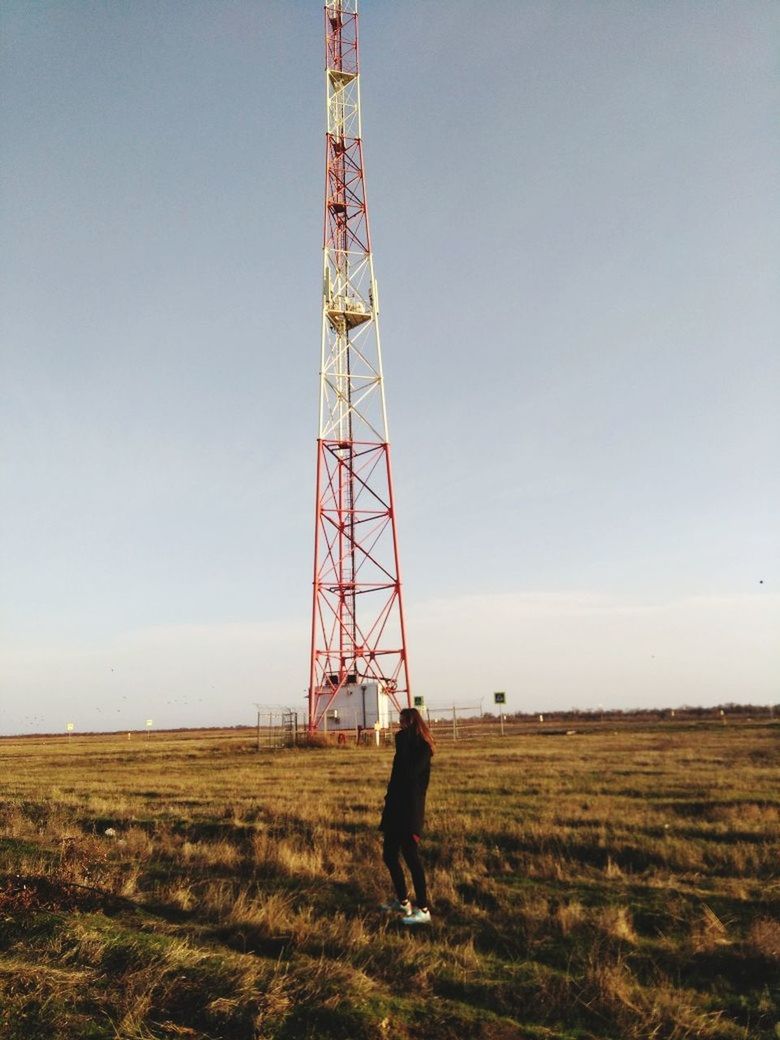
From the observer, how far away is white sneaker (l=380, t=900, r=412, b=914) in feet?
21.2

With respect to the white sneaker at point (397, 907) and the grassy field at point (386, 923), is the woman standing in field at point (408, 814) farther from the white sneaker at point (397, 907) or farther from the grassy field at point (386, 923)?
the grassy field at point (386, 923)

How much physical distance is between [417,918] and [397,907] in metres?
0.32

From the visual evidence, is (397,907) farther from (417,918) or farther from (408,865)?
(408,865)

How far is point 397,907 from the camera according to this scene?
667 centimetres

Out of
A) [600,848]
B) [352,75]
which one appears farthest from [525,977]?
[352,75]

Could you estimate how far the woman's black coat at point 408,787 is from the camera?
6562mm

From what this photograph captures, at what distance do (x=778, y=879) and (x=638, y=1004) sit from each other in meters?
3.83

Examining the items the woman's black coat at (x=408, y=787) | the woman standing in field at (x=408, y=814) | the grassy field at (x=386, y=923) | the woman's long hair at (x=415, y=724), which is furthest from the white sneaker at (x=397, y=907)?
the woman's long hair at (x=415, y=724)

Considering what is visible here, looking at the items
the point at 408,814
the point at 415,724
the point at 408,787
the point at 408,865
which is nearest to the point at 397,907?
the point at 408,865

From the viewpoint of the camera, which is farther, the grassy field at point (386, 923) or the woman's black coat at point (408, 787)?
the woman's black coat at point (408, 787)

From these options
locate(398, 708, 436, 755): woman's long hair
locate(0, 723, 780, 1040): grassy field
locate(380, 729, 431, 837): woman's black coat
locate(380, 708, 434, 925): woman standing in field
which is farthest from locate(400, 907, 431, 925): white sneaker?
locate(398, 708, 436, 755): woman's long hair

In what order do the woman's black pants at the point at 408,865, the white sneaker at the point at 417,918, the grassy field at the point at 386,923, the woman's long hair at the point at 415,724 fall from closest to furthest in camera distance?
the grassy field at the point at 386,923, the white sneaker at the point at 417,918, the woman's black pants at the point at 408,865, the woman's long hair at the point at 415,724

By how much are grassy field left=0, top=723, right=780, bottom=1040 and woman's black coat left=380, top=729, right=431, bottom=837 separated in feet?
2.65

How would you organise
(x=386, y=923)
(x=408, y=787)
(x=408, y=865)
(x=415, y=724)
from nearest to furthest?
1. (x=386, y=923)
2. (x=408, y=865)
3. (x=408, y=787)
4. (x=415, y=724)
